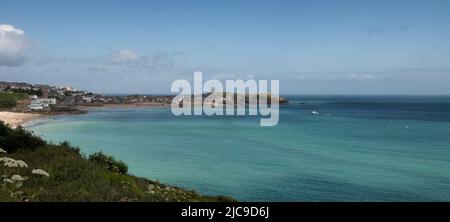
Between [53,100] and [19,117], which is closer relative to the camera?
[19,117]

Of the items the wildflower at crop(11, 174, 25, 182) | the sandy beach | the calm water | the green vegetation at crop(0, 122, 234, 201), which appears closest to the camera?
the green vegetation at crop(0, 122, 234, 201)

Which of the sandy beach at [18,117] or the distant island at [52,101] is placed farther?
the distant island at [52,101]

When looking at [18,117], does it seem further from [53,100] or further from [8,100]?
[53,100]

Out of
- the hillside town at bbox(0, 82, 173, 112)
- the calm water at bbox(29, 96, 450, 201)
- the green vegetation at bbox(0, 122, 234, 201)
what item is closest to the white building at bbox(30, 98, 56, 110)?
the hillside town at bbox(0, 82, 173, 112)

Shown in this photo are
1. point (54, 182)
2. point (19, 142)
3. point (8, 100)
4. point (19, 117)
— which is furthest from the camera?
point (8, 100)

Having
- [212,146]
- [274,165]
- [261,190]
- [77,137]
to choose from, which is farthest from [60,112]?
[261,190]

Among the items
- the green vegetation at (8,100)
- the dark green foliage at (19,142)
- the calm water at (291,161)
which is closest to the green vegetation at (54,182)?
the dark green foliage at (19,142)

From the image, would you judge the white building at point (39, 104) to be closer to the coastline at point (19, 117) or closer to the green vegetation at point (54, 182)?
the coastline at point (19, 117)

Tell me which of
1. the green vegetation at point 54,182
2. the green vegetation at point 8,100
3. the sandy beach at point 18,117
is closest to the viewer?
the green vegetation at point 54,182

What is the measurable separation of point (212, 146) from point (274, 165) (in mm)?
13752

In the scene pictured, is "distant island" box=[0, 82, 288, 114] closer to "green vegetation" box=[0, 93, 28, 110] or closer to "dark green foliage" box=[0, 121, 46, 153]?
"green vegetation" box=[0, 93, 28, 110]

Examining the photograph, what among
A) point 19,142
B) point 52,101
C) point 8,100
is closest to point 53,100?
point 52,101

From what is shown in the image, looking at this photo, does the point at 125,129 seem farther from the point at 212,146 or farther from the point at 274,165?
the point at 274,165
